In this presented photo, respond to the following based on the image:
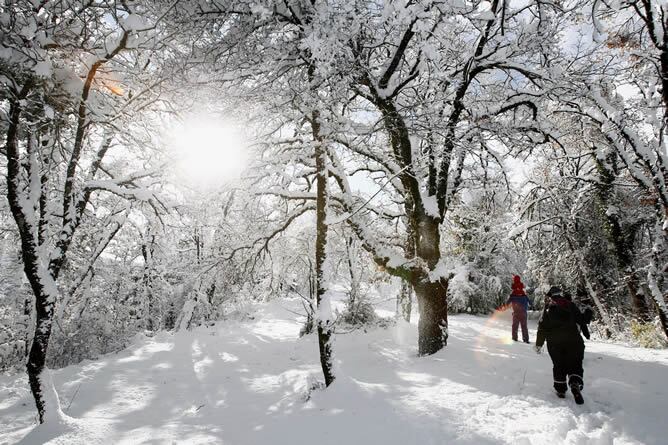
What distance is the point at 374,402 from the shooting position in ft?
16.6

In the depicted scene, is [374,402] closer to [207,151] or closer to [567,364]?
[567,364]

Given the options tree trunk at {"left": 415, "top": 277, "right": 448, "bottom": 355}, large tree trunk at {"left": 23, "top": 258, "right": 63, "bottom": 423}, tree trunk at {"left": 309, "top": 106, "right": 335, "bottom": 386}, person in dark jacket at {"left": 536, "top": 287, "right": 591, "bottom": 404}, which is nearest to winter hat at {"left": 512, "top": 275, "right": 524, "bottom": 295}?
tree trunk at {"left": 415, "top": 277, "right": 448, "bottom": 355}

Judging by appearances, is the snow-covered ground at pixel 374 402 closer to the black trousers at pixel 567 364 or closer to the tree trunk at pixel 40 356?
the black trousers at pixel 567 364

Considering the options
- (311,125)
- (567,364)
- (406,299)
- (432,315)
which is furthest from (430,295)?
(406,299)

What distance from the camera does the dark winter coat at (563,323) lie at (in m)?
5.17

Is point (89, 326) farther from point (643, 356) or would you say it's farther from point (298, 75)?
point (643, 356)

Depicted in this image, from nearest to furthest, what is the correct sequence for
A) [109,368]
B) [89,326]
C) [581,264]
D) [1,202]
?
[1,202], [109,368], [581,264], [89,326]

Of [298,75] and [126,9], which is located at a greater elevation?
[126,9]

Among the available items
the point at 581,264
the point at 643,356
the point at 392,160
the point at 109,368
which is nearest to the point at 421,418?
the point at 643,356

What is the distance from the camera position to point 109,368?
33.6ft

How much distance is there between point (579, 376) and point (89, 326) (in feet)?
66.1

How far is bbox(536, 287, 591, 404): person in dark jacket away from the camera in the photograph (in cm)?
496

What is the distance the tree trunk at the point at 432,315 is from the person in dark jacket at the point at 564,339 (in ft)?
8.31

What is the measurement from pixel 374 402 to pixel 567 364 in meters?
2.73
